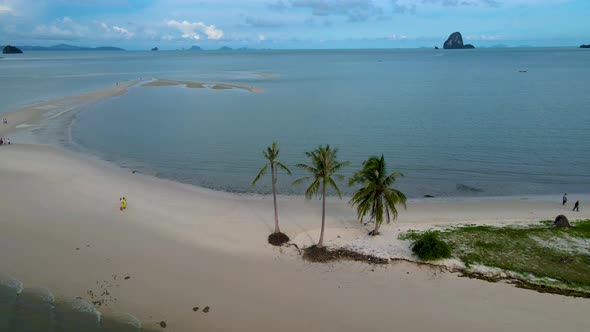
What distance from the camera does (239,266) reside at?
1069 inches

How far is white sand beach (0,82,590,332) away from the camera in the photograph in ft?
72.7

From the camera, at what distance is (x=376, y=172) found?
2862cm

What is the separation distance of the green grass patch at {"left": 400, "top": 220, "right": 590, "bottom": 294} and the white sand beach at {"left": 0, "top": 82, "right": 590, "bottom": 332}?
1.73m

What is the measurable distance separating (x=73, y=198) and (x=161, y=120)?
4087 cm

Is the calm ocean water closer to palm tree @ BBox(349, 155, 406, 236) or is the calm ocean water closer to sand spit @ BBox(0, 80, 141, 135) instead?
sand spit @ BBox(0, 80, 141, 135)

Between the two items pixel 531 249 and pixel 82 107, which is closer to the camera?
pixel 531 249

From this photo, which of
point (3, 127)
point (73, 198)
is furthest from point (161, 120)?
point (73, 198)

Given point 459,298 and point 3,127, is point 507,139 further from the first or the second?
point 3,127

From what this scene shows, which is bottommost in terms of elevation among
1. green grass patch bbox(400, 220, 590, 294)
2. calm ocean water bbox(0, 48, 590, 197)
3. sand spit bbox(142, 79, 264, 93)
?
green grass patch bbox(400, 220, 590, 294)

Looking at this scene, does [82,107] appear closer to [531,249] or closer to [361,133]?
[361,133]

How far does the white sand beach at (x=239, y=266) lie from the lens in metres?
22.2

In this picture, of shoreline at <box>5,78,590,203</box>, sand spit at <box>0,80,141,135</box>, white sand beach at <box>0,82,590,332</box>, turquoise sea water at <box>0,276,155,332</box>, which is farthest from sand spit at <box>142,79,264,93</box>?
turquoise sea water at <box>0,276,155,332</box>

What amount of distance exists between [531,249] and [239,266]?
63.1 ft

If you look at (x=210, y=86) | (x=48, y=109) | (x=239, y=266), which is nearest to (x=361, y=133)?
(x=239, y=266)
